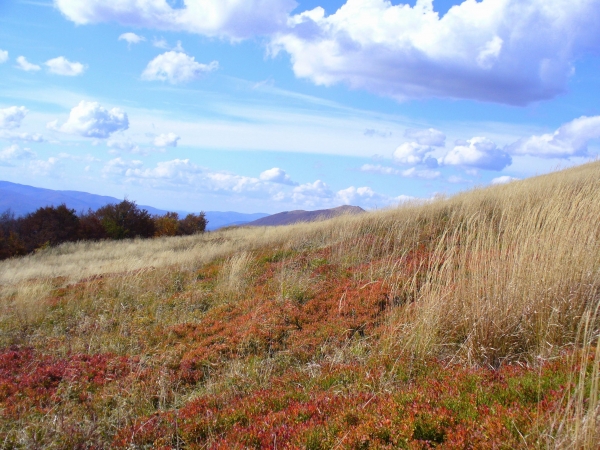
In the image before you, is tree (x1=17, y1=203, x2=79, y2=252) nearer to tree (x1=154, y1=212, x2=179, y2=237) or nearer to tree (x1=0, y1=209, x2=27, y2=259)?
tree (x1=0, y1=209, x2=27, y2=259)

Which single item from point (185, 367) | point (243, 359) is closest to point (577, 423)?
point (243, 359)

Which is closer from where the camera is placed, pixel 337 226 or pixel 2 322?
pixel 2 322

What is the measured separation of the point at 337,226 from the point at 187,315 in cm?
707

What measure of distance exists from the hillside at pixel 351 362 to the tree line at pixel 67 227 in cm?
2176

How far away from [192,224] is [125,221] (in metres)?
8.59

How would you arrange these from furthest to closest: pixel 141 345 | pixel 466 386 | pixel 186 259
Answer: pixel 186 259 → pixel 141 345 → pixel 466 386

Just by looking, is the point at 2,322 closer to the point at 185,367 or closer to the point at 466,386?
the point at 185,367

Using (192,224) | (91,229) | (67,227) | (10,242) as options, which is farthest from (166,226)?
A: (10,242)

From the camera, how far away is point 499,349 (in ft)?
14.4

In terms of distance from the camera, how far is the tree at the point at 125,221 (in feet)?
102

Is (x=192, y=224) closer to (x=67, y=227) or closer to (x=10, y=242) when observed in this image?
(x=67, y=227)

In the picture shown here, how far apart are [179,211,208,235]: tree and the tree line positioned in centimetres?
312

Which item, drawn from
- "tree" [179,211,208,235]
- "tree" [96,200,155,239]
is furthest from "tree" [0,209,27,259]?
"tree" [179,211,208,235]

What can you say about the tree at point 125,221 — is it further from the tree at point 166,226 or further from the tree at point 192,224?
the tree at point 192,224
